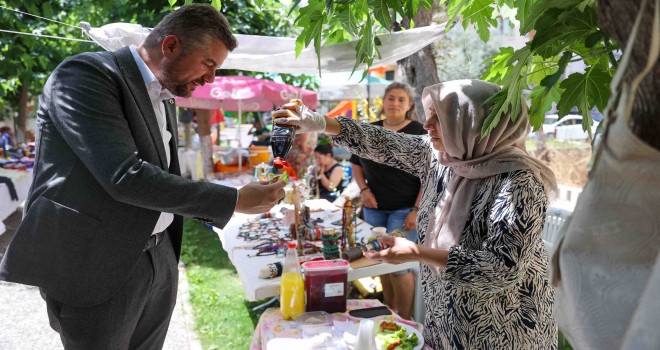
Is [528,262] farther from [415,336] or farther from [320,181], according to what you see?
[320,181]

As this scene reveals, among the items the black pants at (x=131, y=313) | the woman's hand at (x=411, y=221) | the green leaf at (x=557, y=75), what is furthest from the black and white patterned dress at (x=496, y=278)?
the woman's hand at (x=411, y=221)

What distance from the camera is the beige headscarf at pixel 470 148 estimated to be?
6.17ft

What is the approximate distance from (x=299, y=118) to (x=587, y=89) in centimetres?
127

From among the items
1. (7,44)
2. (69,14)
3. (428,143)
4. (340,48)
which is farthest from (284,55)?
(69,14)

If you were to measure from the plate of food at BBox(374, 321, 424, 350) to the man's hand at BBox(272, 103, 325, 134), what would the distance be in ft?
3.26

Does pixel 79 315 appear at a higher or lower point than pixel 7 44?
lower

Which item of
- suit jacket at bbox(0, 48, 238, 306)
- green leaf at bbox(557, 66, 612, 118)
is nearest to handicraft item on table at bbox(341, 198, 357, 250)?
suit jacket at bbox(0, 48, 238, 306)

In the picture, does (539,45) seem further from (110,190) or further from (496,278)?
(110,190)

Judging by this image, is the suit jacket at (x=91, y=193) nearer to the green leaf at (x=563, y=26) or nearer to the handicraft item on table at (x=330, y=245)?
the green leaf at (x=563, y=26)

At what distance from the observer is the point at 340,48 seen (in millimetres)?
3318

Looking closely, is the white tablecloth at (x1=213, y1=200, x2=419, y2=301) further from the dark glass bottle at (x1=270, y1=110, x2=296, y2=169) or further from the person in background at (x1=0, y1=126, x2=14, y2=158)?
the person in background at (x1=0, y1=126, x2=14, y2=158)

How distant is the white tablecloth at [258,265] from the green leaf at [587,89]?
74.5 inches

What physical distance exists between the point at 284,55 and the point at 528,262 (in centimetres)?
249

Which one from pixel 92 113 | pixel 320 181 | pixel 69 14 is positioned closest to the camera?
pixel 92 113
